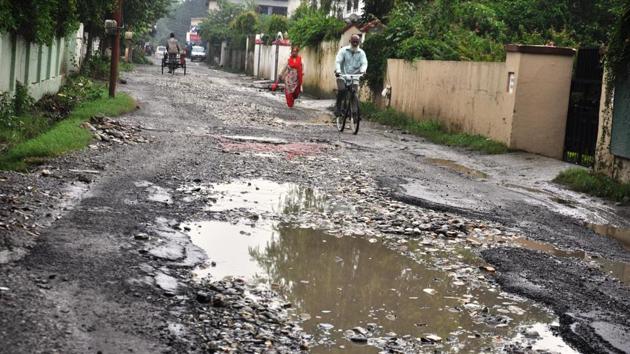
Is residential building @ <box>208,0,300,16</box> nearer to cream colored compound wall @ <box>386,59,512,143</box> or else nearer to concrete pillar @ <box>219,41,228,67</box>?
concrete pillar @ <box>219,41,228,67</box>

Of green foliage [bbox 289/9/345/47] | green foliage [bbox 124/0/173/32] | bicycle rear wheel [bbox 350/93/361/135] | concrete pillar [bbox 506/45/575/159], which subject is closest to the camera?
concrete pillar [bbox 506/45/575/159]

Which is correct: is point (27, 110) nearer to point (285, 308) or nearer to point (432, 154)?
point (432, 154)

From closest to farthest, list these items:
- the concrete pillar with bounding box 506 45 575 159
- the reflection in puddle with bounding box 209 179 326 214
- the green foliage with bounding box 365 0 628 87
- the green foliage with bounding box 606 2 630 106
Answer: the reflection in puddle with bounding box 209 179 326 214, the green foliage with bounding box 606 2 630 106, the concrete pillar with bounding box 506 45 575 159, the green foliage with bounding box 365 0 628 87

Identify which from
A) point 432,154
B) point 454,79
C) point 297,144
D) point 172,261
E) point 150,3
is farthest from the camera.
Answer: point 150,3

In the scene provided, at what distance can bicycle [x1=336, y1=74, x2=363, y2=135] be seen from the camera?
623 inches

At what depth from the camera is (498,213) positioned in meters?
8.45

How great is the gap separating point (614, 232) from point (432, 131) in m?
9.28

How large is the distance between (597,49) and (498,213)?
5.80 meters

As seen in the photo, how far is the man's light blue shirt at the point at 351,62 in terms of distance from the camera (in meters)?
16.0

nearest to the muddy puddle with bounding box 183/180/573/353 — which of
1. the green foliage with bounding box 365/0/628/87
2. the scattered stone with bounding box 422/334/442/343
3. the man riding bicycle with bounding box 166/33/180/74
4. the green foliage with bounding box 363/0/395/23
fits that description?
the scattered stone with bounding box 422/334/442/343

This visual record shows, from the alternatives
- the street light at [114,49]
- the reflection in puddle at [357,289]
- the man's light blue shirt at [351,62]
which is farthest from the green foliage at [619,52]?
the street light at [114,49]

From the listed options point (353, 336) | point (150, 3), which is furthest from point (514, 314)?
point (150, 3)

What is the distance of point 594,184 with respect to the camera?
426 inches

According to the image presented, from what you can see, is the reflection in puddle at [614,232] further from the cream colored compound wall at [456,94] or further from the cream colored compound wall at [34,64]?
the cream colored compound wall at [34,64]
